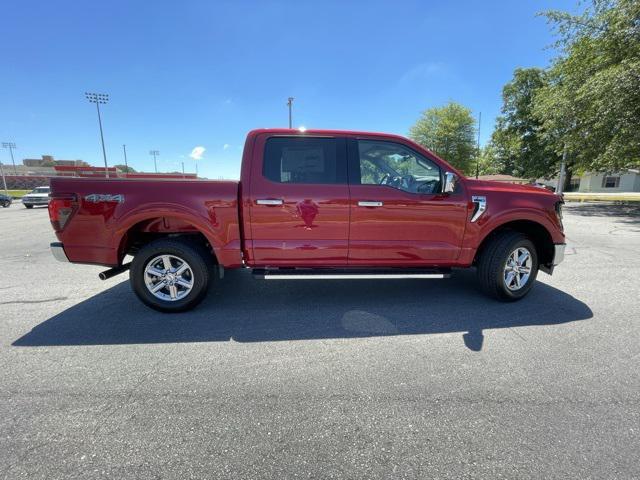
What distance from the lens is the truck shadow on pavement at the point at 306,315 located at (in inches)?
124

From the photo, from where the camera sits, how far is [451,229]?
12.3ft

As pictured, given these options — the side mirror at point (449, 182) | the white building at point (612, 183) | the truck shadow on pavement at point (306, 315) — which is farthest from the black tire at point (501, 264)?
the white building at point (612, 183)

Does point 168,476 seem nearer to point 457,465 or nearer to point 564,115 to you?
point 457,465

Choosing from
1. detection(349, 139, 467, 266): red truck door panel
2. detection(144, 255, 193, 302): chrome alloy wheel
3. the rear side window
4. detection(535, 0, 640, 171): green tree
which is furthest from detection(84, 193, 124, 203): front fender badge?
detection(535, 0, 640, 171): green tree

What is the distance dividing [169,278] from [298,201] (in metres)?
1.77

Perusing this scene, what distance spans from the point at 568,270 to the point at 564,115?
49.5 ft

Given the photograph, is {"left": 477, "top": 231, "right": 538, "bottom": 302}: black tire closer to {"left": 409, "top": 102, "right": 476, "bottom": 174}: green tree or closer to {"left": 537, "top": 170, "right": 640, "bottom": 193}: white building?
{"left": 409, "top": 102, "right": 476, "bottom": 174}: green tree

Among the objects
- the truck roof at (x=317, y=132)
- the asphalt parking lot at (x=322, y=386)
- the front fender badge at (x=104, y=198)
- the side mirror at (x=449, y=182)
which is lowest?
the asphalt parking lot at (x=322, y=386)

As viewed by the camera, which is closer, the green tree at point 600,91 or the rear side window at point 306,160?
the rear side window at point 306,160

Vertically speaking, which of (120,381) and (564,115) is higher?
(564,115)

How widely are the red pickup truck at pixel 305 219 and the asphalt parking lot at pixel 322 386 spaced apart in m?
0.49

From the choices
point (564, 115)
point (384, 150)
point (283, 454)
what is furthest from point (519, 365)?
point (564, 115)

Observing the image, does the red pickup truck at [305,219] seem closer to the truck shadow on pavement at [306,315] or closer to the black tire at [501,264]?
the black tire at [501,264]

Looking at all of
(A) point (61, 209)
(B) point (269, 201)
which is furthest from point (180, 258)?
(A) point (61, 209)
